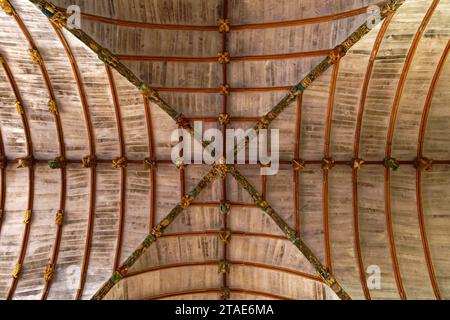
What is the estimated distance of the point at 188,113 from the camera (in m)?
17.8

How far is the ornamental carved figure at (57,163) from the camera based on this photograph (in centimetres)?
1752

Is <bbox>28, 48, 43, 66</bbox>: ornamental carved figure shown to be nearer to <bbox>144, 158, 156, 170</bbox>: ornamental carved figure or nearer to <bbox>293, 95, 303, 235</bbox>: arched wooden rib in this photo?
<bbox>144, 158, 156, 170</bbox>: ornamental carved figure

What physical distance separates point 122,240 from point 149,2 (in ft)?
30.5

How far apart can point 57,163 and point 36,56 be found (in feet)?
13.9

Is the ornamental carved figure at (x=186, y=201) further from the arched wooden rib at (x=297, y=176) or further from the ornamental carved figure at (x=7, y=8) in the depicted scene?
the ornamental carved figure at (x=7, y=8)

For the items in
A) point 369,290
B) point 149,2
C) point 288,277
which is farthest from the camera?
point 288,277

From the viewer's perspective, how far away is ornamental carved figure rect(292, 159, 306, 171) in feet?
59.4

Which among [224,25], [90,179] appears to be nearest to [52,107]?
[90,179]

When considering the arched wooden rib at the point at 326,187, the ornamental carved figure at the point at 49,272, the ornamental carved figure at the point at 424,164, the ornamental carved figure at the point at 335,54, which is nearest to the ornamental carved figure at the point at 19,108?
the ornamental carved figure at the point at 49,272

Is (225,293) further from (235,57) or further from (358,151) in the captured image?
(235,57)

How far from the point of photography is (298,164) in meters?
18.1
